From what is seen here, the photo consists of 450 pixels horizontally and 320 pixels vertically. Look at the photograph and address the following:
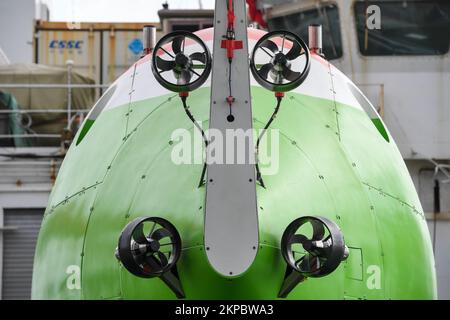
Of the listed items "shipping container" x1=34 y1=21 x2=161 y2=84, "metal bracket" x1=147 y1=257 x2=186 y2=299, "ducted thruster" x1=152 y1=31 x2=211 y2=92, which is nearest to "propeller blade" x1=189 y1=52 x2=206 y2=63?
"ducted thruster" x1=152 y1=31 x2=211 y2=92

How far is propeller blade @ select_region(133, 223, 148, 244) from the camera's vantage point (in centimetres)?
598

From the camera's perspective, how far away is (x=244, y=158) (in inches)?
232

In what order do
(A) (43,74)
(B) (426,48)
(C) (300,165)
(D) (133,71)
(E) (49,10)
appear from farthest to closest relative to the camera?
(E) (49,10), (A) (43,74), (B) (426,48), (D) (133,71), (C) (300,165)

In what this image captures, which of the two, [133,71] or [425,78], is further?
[425,78]

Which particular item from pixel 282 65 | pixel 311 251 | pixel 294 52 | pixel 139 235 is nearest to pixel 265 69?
pixel 282 65

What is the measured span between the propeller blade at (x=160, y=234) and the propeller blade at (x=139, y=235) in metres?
0.07

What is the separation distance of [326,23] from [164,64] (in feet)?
30.8

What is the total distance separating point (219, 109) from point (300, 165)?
43.6 inches

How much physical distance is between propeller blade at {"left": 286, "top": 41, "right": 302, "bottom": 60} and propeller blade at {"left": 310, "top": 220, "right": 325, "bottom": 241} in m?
0.94

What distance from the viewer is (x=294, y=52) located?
6387 mm

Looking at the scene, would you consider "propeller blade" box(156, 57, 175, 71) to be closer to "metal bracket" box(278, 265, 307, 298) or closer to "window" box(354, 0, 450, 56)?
"metal bracket" box(278, 265, 307, 298)

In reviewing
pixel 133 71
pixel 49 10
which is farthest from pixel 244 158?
pixel 49 10

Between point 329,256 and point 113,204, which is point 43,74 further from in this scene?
point 329,256

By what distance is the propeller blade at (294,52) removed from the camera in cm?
633
